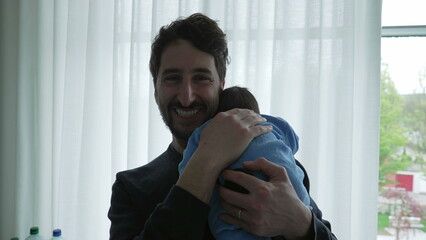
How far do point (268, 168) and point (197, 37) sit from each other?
1.58ft

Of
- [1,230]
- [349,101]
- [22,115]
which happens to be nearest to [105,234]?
[1,230]

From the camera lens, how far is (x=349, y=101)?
64.1 inches

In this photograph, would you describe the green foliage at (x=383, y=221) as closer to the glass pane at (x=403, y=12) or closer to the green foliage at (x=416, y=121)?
the green foliage at (x=416, y=121)

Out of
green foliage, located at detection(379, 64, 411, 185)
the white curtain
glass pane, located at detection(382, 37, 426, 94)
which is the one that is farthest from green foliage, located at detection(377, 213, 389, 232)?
glass pane, located at detection(382, 37, 426, 94)

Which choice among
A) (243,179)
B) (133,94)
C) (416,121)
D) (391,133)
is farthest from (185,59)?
(416,121)

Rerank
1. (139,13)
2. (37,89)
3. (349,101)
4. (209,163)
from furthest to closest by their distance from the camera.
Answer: (37,89), (139,13), (349,101), (209,163)

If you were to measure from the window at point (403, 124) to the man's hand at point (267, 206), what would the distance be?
52.6 inches

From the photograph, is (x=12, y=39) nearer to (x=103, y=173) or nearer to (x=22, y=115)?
(x=22, y=115)

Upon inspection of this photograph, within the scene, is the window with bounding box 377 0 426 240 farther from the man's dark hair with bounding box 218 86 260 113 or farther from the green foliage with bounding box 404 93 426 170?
the man's dark hair with bounding box 218 86 260 113

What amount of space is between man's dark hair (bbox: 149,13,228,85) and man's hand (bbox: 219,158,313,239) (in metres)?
0.42

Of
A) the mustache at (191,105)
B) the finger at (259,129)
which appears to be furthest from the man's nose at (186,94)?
the finger at (259,129)

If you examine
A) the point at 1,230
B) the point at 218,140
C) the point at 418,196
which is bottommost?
the point at 1,230

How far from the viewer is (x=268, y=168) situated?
0.80 m

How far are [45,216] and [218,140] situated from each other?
5.34ft
